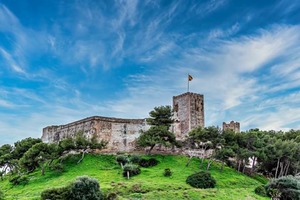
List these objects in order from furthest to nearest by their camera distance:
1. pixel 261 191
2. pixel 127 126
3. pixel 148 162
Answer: pixel 127 126 → pixel 148 162 → pixel 261 191

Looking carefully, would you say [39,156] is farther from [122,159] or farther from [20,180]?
[122,159]

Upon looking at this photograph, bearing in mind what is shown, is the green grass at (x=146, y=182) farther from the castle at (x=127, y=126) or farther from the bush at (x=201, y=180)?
the castle at (x=127, y=126)

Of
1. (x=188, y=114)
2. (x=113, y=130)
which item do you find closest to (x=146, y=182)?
(x=113, y=130)

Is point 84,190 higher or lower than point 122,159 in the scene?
lower

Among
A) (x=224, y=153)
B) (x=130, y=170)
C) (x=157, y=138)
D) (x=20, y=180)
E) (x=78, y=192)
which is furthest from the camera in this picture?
(x=157, y=138)

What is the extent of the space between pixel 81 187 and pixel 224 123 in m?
53.0

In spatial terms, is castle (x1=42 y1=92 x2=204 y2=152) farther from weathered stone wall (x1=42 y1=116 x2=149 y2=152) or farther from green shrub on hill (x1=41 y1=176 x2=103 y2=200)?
green shrub on hill (x1=41 y1=176 x2=103 y2=200)

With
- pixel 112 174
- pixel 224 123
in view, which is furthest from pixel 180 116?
pixel 112 174

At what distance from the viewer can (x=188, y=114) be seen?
73.3 meters

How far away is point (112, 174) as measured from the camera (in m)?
52.5

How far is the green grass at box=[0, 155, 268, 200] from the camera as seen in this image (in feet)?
143

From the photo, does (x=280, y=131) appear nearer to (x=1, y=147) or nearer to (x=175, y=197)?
(x=175, y=197)

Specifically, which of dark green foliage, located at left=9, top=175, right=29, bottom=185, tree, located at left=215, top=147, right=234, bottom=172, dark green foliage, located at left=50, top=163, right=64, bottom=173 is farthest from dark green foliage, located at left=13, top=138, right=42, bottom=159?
Answer: tree, located at left=215, top=147, right=234, bottom=172

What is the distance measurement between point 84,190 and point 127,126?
103 feet
